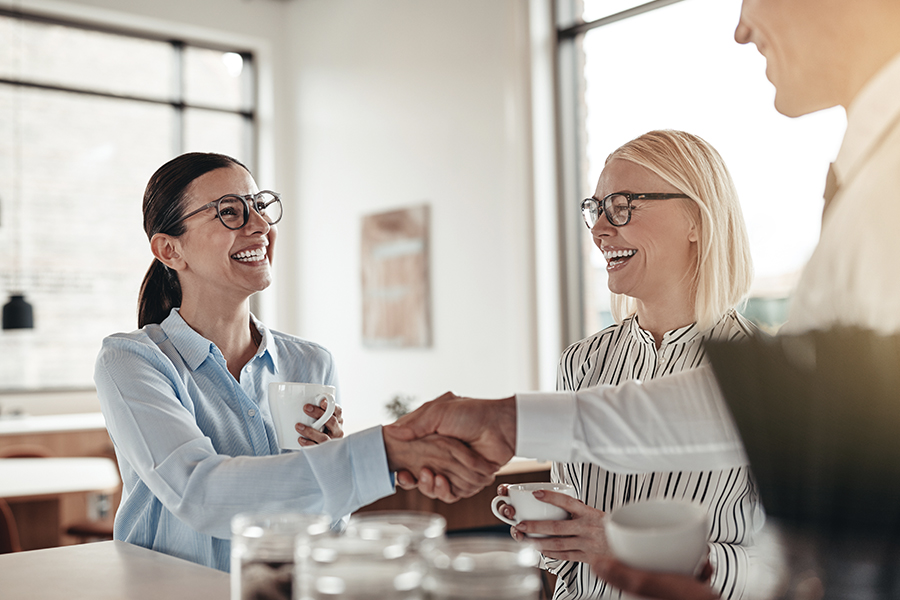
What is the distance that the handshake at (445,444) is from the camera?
1.20m

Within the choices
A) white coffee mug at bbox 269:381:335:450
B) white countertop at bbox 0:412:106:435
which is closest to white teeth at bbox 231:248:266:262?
white coffee mug at bbox 269:381:335:450

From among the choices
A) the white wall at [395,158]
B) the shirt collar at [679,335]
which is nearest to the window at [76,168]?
the white wall at [395,158]

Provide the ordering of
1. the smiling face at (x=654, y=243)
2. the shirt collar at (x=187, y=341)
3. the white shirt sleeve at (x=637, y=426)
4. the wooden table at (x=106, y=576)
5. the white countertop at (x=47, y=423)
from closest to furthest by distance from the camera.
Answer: the white shirt sleeve at (x=637, y=426)
the wooden table at (x=106, y=576)
the shirt collar at (x=187, y=341)
the smiling face at (x=654, y=243)
the white countertop at (x=47, y=423)

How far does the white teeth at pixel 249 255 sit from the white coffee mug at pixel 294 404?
15.2 inches

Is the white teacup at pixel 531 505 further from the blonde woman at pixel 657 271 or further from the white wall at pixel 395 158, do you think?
the white wall at pixel 395 158

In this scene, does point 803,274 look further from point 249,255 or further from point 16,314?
point 16,314

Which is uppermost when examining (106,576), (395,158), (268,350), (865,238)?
(395,158)

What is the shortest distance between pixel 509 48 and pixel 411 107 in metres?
1.06

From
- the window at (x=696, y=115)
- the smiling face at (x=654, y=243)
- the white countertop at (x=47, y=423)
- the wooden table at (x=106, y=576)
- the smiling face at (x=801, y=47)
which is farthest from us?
the white countertop at (x=47, y=423)

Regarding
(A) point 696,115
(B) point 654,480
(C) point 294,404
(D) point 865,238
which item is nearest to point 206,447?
(C) point 294,404

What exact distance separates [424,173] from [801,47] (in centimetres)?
508

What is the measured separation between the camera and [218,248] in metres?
1.74

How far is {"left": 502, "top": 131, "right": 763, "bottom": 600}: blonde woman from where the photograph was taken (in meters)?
1.65

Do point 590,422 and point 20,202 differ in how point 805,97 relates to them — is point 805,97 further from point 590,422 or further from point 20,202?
point 20,202
